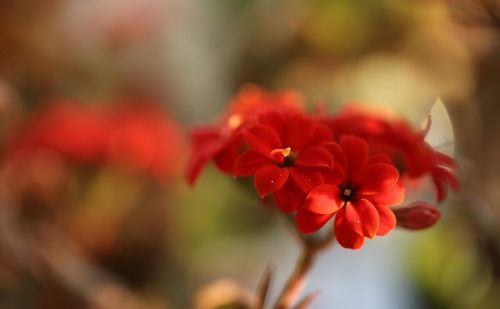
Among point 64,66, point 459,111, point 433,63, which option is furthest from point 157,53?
point 459,111

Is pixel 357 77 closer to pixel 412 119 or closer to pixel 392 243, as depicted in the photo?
pixel 412 119

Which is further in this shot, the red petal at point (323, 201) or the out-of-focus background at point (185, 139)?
the out-of-focus background at point (185, 139)

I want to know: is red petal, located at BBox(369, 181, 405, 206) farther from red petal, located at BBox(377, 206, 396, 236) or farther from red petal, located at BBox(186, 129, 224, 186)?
red petal, located at BBox(186, 129, 224, 186)

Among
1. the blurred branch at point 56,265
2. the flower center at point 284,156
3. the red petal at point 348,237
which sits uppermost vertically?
the blurred branch at point 56,265

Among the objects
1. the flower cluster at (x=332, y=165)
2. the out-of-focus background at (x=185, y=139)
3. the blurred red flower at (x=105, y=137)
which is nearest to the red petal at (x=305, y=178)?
the flower cluster at (x=332, y=165)

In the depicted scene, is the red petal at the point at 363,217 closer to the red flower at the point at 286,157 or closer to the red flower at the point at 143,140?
the red flower at the point at 286,157

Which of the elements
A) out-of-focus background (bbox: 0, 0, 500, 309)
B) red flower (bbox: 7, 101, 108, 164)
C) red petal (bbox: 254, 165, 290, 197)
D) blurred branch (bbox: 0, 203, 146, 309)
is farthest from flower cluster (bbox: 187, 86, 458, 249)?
red flower (bbox: 7, 101, 108, 164)
